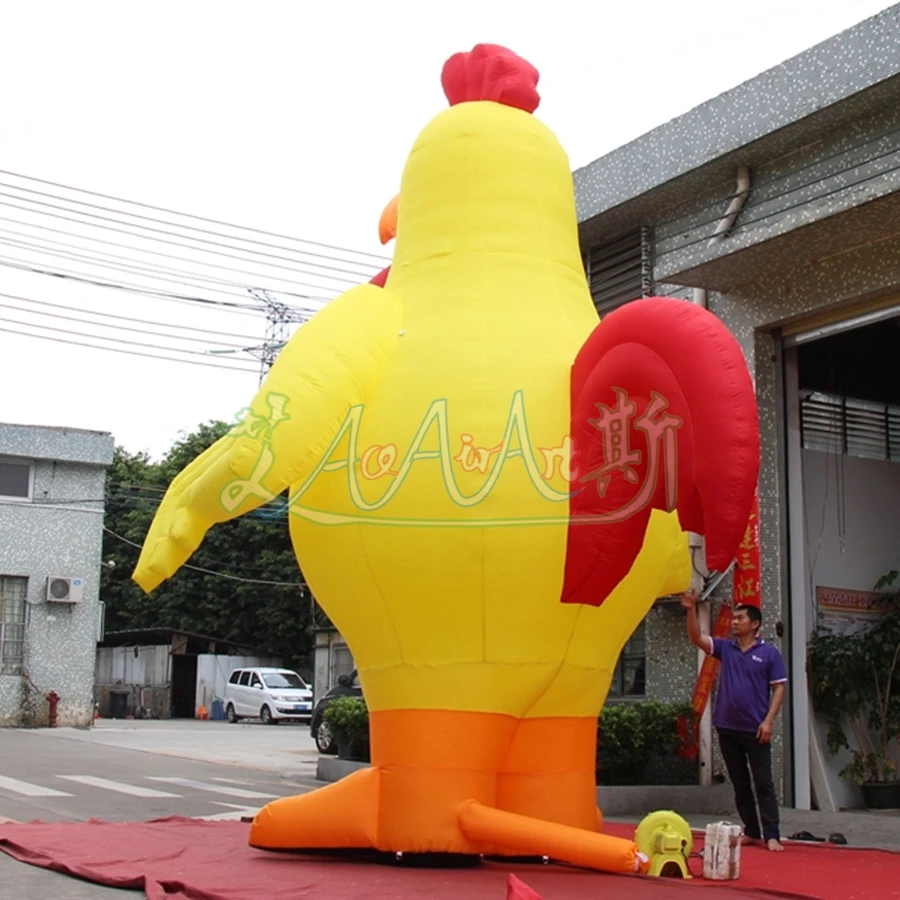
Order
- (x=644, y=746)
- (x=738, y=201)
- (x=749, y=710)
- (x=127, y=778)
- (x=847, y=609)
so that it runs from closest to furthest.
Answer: (x=749, y=710), (x=644, y=746), (x=738, y=201), (x=847, y=609), (x=127, y=778)

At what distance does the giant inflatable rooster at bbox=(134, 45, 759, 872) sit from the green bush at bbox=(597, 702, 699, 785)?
4243mm

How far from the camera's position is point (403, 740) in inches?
221

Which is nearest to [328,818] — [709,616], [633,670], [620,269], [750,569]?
[750,569]

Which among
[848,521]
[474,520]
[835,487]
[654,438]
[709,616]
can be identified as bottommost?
[709,616]

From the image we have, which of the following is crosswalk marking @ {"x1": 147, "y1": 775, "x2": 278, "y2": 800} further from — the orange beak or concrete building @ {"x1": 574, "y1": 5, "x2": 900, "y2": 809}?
the orange beak

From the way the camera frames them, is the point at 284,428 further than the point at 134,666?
No

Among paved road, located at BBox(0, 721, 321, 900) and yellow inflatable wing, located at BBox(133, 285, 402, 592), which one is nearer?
yellow inflatable wing, located at BBox(133, 285, 402, 592)

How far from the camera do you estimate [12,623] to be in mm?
22359

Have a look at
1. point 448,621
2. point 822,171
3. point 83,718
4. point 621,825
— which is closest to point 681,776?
point 621,825

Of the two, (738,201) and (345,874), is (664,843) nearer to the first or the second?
(345,874)

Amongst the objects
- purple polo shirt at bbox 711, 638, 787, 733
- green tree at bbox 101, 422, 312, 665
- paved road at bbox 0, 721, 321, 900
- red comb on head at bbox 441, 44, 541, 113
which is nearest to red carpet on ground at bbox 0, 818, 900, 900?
paved road at bbox 0, 721, 321, 900

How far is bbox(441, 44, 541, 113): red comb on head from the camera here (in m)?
6.56

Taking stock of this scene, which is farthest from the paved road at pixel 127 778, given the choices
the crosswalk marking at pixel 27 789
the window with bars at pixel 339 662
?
the window with bars at pixel 339 662

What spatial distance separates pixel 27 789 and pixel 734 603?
5.70 meters
